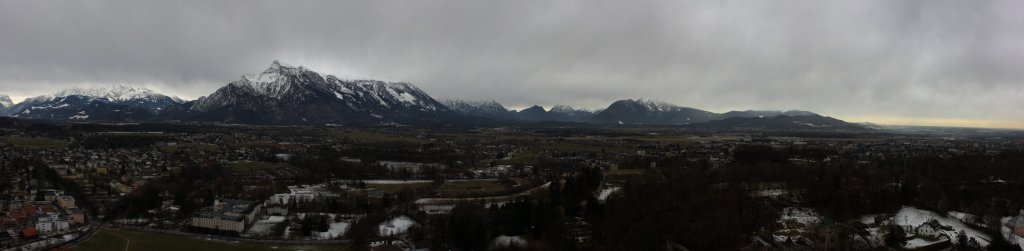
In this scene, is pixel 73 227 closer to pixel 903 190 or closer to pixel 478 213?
pixel 478 213

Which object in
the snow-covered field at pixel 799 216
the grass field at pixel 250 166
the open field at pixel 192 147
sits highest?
the open field at pixel 192 147

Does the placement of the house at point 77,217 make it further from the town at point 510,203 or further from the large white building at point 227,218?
the large white building at point 227,218

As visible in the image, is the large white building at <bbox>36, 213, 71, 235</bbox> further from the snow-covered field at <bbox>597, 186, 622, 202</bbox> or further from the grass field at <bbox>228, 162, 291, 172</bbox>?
the snow-covered field at <bbox>597, 186, 622, 202</bbox>

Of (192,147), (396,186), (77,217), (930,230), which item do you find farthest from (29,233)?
(192,147)

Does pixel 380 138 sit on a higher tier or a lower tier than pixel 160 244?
higher

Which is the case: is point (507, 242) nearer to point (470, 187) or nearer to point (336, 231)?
point (336, 231)

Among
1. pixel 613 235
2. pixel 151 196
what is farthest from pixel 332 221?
pixel 613 235

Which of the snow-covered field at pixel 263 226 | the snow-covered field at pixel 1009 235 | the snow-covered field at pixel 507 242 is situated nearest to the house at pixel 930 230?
the snow-covered field at pixel 1009 235
